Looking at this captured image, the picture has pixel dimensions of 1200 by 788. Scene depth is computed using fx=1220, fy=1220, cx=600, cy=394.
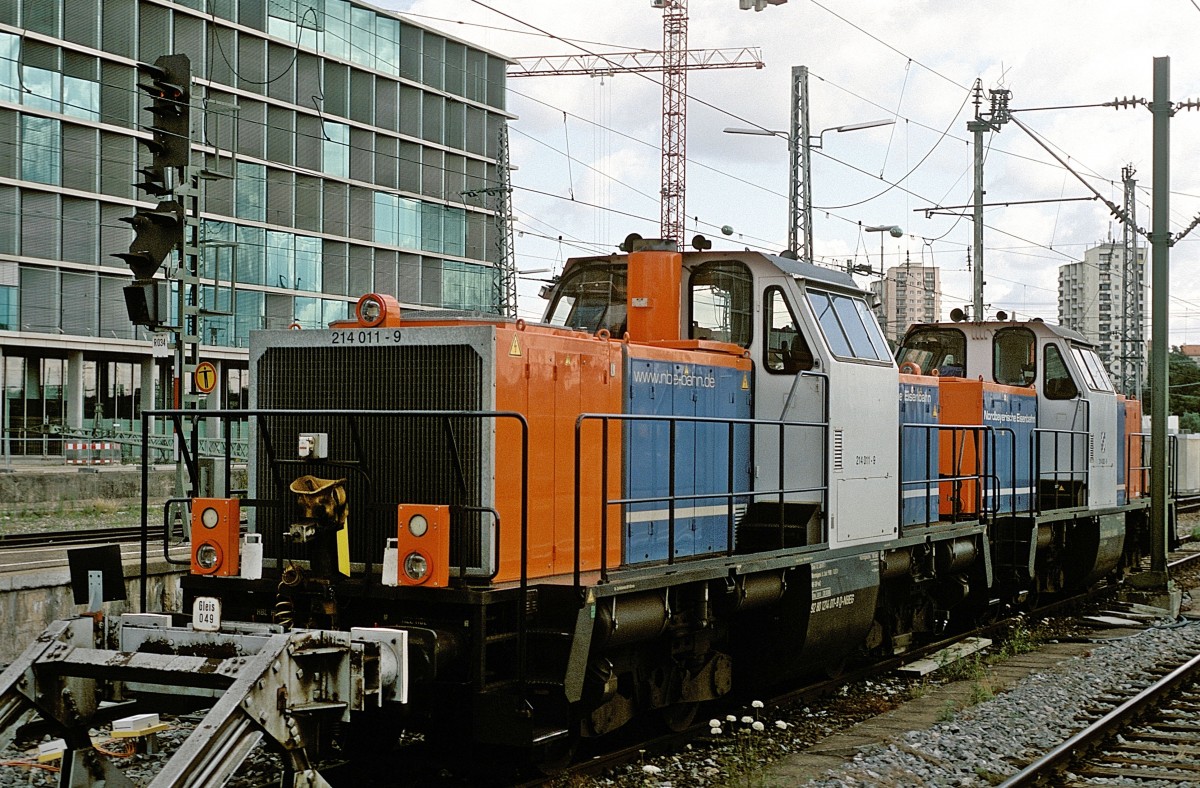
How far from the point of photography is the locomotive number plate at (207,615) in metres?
5.90

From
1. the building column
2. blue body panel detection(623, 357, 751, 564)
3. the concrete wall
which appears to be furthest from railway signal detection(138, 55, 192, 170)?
the building column

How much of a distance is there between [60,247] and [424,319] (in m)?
37.8

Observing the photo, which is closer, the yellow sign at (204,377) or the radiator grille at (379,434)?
the radiator grille at (379,434)

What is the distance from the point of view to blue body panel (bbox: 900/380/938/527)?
1185 centimetres

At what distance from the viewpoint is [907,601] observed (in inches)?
450

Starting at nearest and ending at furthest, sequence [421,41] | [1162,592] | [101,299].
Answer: [1162,592]
[101,299]
[421,41]

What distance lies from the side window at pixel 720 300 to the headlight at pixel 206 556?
3.97 metres

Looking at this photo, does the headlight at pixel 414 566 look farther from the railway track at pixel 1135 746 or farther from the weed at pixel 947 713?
the weed at pixel 947 713

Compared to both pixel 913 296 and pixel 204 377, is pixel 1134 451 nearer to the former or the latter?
pixel 204 377

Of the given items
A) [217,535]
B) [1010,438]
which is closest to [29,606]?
[217,535]

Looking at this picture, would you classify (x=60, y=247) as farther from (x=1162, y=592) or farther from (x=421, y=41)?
(x=1162, y=592)

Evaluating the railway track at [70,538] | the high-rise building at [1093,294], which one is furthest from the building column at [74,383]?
the high-rise building at [1093,294]

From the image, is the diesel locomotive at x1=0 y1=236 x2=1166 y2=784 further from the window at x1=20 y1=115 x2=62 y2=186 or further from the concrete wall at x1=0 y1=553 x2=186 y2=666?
the window at x1=20 y1=115 x2=62 y2=186

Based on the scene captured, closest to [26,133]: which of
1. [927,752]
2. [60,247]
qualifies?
[60,247]
